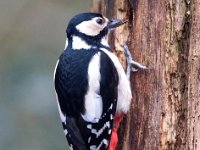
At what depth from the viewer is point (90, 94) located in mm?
4320

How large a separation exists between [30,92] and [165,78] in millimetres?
1925

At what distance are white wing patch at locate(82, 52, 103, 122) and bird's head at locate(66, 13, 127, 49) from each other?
274 millimetres

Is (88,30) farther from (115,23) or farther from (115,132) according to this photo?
(115,132)

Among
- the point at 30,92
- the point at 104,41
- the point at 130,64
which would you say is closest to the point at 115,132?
the point at 130,64

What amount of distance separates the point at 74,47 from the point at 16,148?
1795 mm

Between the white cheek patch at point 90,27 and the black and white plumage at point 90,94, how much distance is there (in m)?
0.11

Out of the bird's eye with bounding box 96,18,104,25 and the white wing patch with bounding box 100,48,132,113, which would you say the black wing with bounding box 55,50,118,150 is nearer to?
the white wing patch with bounding box 100,48,132,113

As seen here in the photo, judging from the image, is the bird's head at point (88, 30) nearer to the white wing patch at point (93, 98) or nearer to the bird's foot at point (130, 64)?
the bird's foot at point (130, 64)

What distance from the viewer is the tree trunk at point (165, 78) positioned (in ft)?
14.2

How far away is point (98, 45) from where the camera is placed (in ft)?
15.2

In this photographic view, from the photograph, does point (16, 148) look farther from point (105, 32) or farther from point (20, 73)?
point (105, 32)

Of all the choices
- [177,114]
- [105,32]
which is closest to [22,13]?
[105,32]

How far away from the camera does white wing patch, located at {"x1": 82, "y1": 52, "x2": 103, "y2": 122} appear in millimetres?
4324

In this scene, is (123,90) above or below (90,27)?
below
